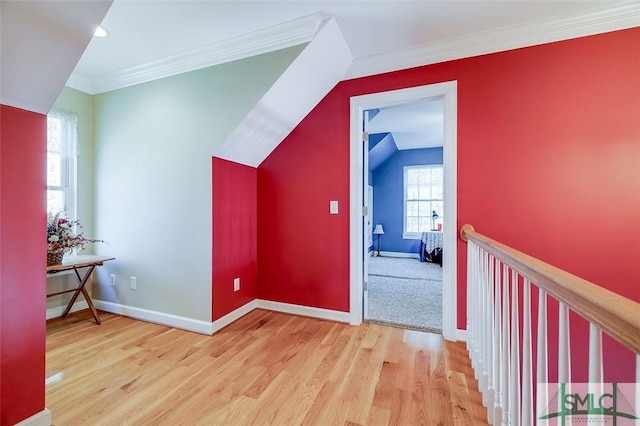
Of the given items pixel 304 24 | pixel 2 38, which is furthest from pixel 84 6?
pixel 304 24

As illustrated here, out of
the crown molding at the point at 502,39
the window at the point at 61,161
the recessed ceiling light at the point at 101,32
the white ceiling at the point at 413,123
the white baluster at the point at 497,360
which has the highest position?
the white ceiling at the point at 413,123

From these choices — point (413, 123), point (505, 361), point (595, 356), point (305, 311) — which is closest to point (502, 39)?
point (505, 361)

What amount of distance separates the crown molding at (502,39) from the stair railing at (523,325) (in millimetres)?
1465

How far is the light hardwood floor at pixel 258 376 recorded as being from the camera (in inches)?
56.6

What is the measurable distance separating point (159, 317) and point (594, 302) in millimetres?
3052

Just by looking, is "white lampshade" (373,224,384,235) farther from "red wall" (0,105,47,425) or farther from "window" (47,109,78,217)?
"red wall" (0,105,47,425)

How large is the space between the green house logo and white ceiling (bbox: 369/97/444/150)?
319 centimetres

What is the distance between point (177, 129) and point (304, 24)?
1.49 m

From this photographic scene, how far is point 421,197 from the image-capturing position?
6.58 meters

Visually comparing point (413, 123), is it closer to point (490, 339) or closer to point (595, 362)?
point (490, 339)

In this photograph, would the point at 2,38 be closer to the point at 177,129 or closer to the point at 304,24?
the point at 177,129

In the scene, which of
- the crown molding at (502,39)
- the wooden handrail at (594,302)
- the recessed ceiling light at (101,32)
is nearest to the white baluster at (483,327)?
the wooden handrail at (594,302)

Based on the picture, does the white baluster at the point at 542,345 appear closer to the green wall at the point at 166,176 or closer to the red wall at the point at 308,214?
the red wall at the point at 308,214

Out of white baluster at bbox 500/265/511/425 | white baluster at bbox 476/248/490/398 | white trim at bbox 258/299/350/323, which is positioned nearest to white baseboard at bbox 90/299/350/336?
white trim at bbox 258/299/350/323
